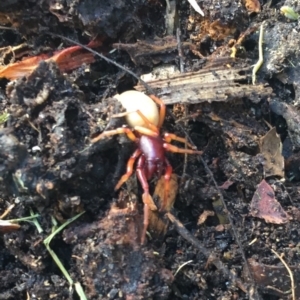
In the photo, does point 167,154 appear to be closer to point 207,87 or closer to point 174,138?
point 174,138

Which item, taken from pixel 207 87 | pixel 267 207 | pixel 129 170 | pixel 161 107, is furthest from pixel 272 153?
pixel 129 170

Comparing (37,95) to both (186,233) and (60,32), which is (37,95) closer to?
(60,32)

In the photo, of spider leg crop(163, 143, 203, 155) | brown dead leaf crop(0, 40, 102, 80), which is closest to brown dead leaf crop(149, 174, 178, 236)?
spider leg crop(163, 143, 203, 155)

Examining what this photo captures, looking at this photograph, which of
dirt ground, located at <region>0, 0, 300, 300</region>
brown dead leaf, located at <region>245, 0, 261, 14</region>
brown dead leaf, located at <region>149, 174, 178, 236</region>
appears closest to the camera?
dirt ground, located at <region>0, 0, 300, 300</region>

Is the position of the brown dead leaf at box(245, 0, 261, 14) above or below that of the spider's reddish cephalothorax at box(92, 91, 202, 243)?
above

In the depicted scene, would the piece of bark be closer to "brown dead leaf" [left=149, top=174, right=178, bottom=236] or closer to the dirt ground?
the dirt ground

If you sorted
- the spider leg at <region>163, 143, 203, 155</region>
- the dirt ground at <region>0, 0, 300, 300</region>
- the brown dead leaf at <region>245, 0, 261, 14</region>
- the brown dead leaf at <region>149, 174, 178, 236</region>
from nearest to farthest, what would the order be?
1. the dirt ground at <region>0, 0, 300, 300</region>
2. the brown dead leaf at <region>149, 174, 178, 236</region>
3. the spider leg at <region>163, 143, 203, 155</region>
4. the brown dead leaf at <region>245, 0, 261, 14</region>
